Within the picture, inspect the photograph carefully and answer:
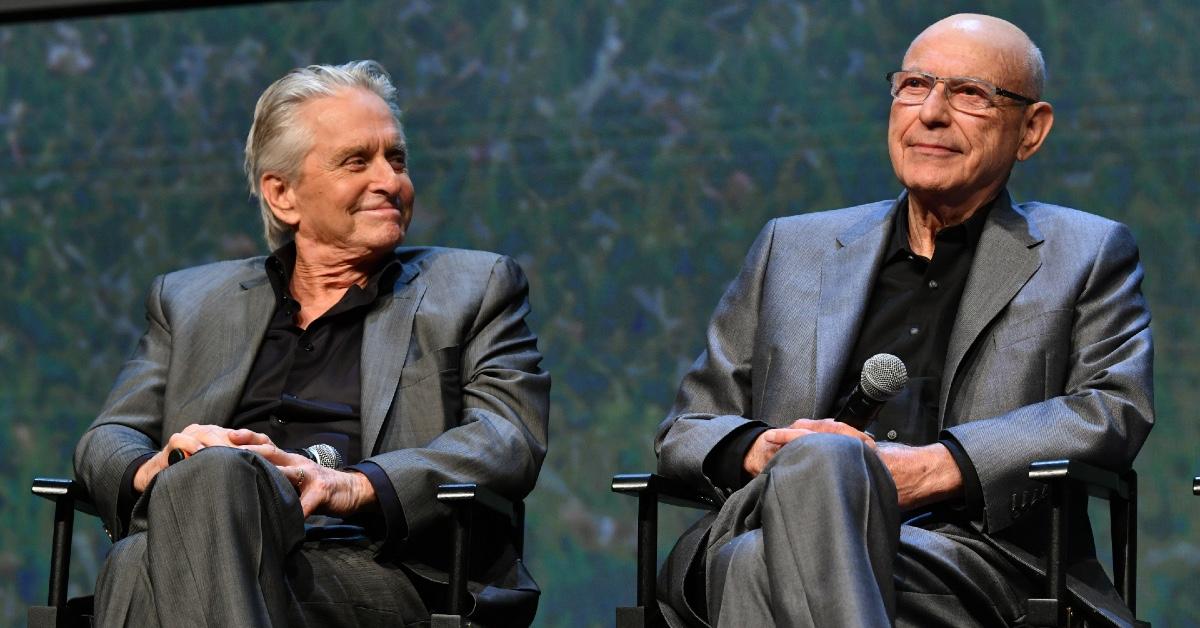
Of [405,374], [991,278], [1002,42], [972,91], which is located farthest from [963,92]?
[405,374]

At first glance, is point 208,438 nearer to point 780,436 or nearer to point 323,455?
point 323,455

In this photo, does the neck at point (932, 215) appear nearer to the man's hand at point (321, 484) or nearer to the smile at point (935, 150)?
the smile at point (935, 150)

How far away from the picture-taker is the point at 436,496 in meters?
3.01

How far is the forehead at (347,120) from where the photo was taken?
3510 millimetres

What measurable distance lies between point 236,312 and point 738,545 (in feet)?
4.43

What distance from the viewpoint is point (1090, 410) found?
2.87 m

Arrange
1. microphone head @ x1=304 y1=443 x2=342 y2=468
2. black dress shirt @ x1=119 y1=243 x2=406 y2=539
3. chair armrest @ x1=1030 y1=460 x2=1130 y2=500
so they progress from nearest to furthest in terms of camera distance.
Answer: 1. chair armrest @ x1=1030 y1=460 x2=1130 y2=500
2. microphone head @ x1=304 y1=443 x2=342 y2=468
3. black dress shirt @ x1=119 y1=243 x2=406 y2=539

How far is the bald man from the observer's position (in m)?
2.49

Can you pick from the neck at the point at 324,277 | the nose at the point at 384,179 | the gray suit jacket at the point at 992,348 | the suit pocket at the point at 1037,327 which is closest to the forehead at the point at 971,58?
the gray suit jacket at the point at 992,348

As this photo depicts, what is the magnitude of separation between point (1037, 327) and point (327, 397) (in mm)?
1325

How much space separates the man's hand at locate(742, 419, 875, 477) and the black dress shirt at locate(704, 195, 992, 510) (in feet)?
0.11

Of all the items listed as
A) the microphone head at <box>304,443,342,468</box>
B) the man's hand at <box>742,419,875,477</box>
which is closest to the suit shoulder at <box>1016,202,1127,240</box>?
the man's hand at <box>742,419,875,477</box>

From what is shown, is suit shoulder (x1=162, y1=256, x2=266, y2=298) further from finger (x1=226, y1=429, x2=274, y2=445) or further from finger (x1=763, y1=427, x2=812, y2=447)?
finger (x1=763, y1=427, x2=812, y2=447)

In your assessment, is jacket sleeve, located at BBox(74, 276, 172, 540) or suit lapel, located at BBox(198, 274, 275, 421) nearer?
jacket sleeve, located at BBox(74, 276, 172, 540)
